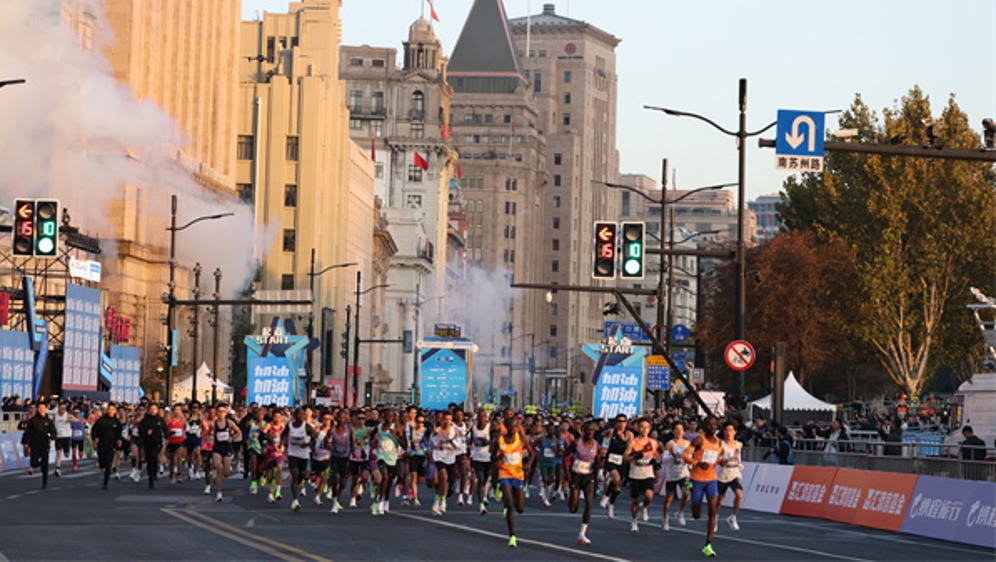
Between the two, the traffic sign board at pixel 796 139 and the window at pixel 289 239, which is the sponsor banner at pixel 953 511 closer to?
the traffic sign board at pixel 796 139

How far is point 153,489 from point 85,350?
2287 cm

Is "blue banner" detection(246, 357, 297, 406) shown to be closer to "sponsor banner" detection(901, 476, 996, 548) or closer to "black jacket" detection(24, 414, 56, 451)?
"black jacket" detection(24, 414, 56, 451)

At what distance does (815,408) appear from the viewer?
60406mm

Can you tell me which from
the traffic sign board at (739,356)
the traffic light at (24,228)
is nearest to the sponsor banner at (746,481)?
the traffic sign board at (739,356)

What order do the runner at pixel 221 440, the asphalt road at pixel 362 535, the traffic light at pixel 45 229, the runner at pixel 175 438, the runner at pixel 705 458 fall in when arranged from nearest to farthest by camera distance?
1. the asphalt road at pixel 362 535
2. the runner at pixel 705 458
3. the traffic light at pixel 45 229
4. the runner at pixel 221 440
5. the runner at pixel 175 438

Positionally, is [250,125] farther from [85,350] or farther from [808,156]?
[808,156]

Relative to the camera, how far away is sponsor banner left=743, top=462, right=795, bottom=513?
33.1 m

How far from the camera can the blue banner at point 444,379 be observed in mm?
55375

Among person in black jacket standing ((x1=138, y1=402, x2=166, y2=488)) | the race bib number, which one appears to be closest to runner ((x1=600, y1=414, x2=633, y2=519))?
the race bib number

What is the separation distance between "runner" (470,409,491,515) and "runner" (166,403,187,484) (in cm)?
910

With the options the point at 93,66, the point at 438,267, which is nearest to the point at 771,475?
the point at 93,66

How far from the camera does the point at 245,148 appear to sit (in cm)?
11988

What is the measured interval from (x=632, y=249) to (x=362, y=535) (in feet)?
27.7

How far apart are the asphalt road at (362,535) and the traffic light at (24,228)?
4.16 meters
